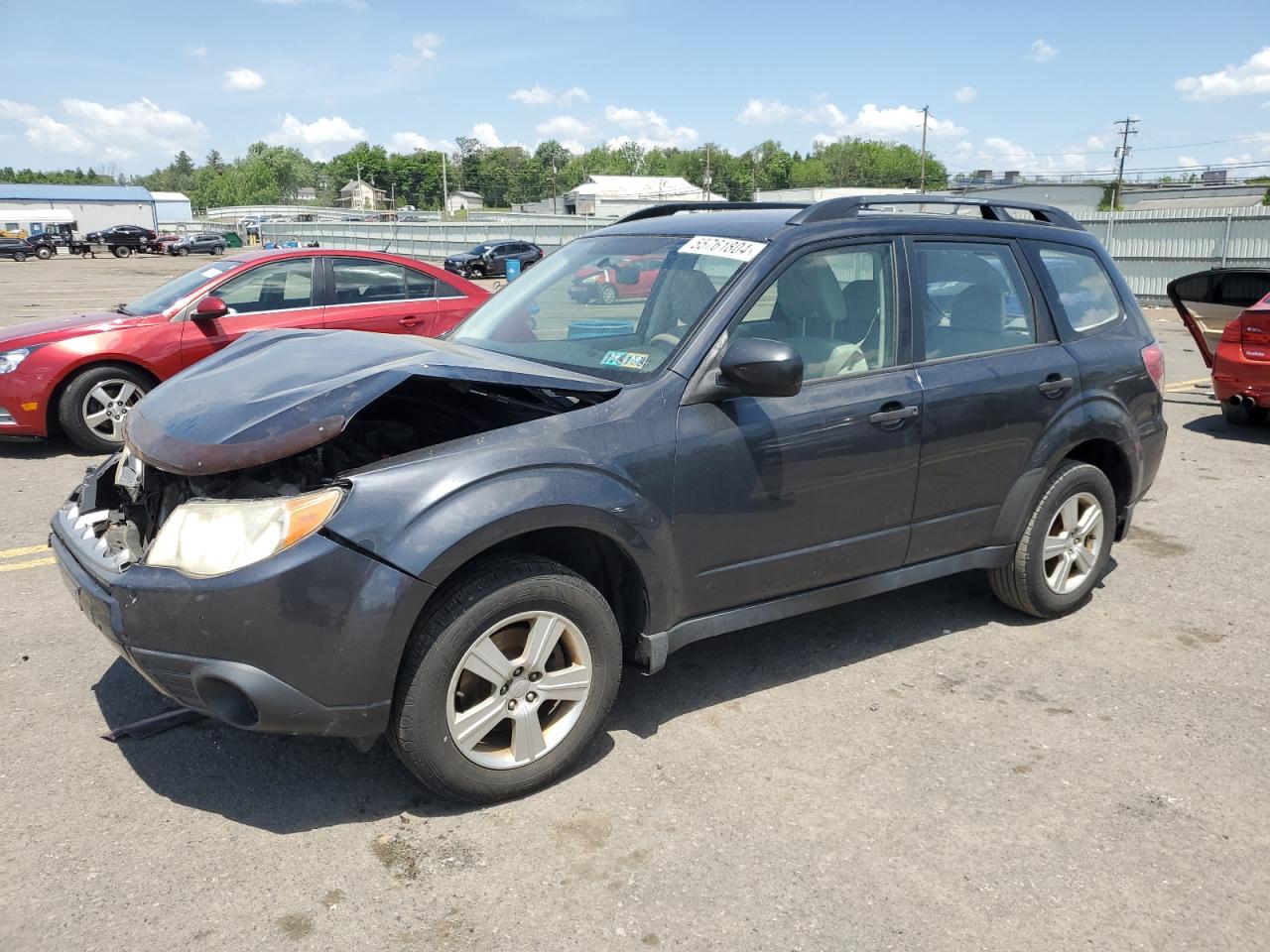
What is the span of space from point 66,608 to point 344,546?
2697 mm

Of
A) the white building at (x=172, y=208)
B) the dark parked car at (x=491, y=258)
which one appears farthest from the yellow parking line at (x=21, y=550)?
the white building at (x=172, y=208)

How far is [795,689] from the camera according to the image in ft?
13.3

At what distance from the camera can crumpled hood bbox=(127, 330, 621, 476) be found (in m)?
2.92

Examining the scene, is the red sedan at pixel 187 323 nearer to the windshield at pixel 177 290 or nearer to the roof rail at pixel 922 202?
the windshield at pixel 177 290

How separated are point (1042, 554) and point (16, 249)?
57937mm

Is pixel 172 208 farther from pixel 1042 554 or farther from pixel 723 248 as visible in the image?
pixel 1042 554

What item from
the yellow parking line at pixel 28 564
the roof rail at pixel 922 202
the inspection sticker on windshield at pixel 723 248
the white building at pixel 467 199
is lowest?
the yellow parking line at pixel 28 564

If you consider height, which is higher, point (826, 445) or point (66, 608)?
point (826, 445)

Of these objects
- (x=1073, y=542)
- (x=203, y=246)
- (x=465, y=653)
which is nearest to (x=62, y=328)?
(x=465, y=653)

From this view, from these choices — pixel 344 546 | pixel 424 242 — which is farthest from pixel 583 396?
pixel 424 242

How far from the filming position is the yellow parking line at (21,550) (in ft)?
17.9

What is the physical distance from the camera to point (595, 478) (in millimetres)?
3152

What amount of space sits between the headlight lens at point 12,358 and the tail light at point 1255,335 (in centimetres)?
998

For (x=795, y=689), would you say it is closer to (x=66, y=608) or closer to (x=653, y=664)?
(x=653, y=664)
